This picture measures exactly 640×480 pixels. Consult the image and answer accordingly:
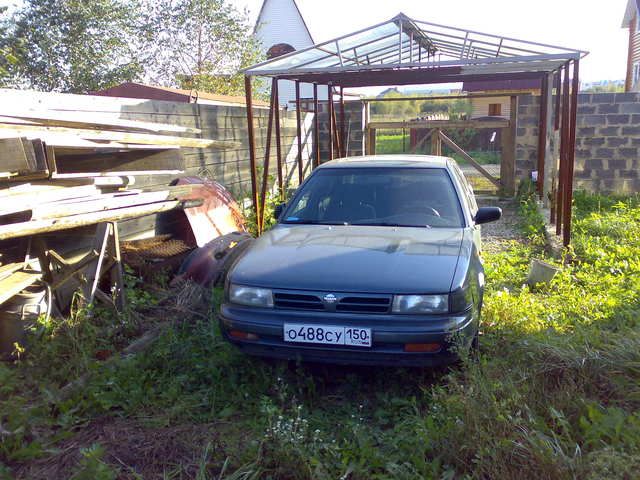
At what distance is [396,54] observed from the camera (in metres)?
9.16

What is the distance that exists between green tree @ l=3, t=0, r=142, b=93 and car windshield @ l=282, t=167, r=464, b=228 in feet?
Result: 58.0

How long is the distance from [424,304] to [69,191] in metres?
2.81

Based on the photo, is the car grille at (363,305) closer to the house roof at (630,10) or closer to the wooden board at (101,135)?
the wooden board at (101,135)

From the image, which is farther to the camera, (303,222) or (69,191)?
(303,222)

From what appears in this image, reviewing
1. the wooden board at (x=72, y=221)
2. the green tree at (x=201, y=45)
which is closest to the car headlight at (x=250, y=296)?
the wooden board at (x=72, y=221)

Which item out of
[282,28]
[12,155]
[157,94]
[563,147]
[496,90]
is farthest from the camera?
[282,28]

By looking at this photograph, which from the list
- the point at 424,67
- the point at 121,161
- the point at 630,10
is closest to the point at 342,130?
the point at 424,67

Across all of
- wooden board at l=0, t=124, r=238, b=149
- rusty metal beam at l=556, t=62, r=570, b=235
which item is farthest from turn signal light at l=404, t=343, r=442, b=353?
rusty metal beam at l=556, t=62, r=570, b=235

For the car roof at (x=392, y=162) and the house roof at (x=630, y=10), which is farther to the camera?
the house roof at (x=630, y=10)

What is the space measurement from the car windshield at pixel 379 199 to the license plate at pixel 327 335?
138 centimetres

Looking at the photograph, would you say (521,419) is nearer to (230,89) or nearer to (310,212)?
(310,212)

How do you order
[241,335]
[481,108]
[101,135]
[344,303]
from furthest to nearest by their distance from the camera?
[481,108] < [101,135] < [241,335] < [344,303]

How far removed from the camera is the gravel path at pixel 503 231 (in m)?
7.80

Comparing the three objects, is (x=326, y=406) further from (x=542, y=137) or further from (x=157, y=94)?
(x=157, y=94)
